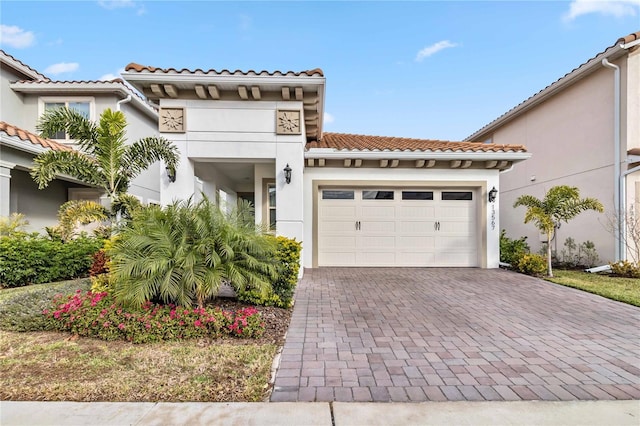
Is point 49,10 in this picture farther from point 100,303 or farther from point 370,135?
point 370,135

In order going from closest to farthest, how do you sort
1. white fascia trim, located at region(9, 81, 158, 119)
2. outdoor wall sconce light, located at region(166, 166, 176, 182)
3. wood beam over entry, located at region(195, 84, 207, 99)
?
wood beam over entry, located at region(195, 84, 207, 99), outdoor wall sconce light, located at region(166, 166, 176, 182), white fascia trim, located at region(9, 81, 158, 119)

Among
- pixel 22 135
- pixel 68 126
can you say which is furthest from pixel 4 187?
pixel 68 126

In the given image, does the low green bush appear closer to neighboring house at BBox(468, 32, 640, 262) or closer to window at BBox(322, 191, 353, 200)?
window at BBox(322, 191, 353, 200)

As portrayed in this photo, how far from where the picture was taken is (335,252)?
30.7 feet

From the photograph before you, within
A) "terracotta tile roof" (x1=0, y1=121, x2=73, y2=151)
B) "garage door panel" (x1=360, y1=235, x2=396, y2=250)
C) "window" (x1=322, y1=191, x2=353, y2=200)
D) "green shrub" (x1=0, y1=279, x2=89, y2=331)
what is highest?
"terracotta tile roof" (x1=0, y1=121, x2=73, y2=151)

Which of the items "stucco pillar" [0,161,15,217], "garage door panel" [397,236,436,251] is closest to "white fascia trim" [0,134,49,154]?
"stucco pillar" [0,161,15,217]

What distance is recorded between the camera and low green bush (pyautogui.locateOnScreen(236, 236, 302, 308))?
4895mm

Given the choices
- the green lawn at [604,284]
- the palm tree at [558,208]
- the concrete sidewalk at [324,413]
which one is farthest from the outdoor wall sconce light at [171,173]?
the green lawn at [604,284]

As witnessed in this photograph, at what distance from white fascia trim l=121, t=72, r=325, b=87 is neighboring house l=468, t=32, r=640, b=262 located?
29.8 feet

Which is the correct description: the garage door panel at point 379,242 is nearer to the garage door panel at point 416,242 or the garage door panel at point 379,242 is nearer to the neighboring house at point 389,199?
the neighboring house at point 389,199

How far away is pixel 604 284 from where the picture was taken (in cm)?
711

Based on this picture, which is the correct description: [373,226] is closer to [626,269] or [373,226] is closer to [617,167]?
[626,269]

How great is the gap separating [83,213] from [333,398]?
6053mm

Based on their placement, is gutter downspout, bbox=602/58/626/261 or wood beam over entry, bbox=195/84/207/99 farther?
gutter downspout, bbox=602/58/626/261
